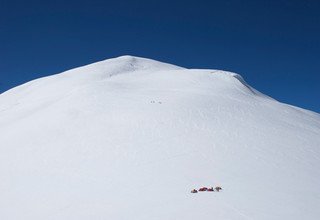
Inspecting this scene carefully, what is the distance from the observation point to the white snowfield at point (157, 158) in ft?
28.8

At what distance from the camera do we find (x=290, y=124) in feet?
59.7

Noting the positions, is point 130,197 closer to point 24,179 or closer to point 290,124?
point 24,179

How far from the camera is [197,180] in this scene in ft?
34.0

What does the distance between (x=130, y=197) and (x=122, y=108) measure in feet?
32.6

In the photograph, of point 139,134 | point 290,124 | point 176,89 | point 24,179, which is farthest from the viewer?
point 176,89

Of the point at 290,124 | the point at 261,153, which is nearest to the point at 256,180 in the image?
the point at 261,153

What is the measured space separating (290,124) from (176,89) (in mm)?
8456

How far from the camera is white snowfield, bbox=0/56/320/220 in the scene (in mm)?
8781

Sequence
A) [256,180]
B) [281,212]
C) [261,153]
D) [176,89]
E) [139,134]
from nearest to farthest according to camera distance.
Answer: [281,212] < [256,180] < [261,153] < [139,134] < [176,89]

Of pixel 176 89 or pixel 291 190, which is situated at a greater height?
pixel 176 89

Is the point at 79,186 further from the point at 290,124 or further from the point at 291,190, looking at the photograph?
the point at 290,124

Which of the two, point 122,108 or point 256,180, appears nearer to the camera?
point 256,180

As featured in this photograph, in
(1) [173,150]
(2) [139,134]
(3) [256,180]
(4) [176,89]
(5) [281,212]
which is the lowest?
(5) [281,212]

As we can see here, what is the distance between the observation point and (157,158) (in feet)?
40.7
